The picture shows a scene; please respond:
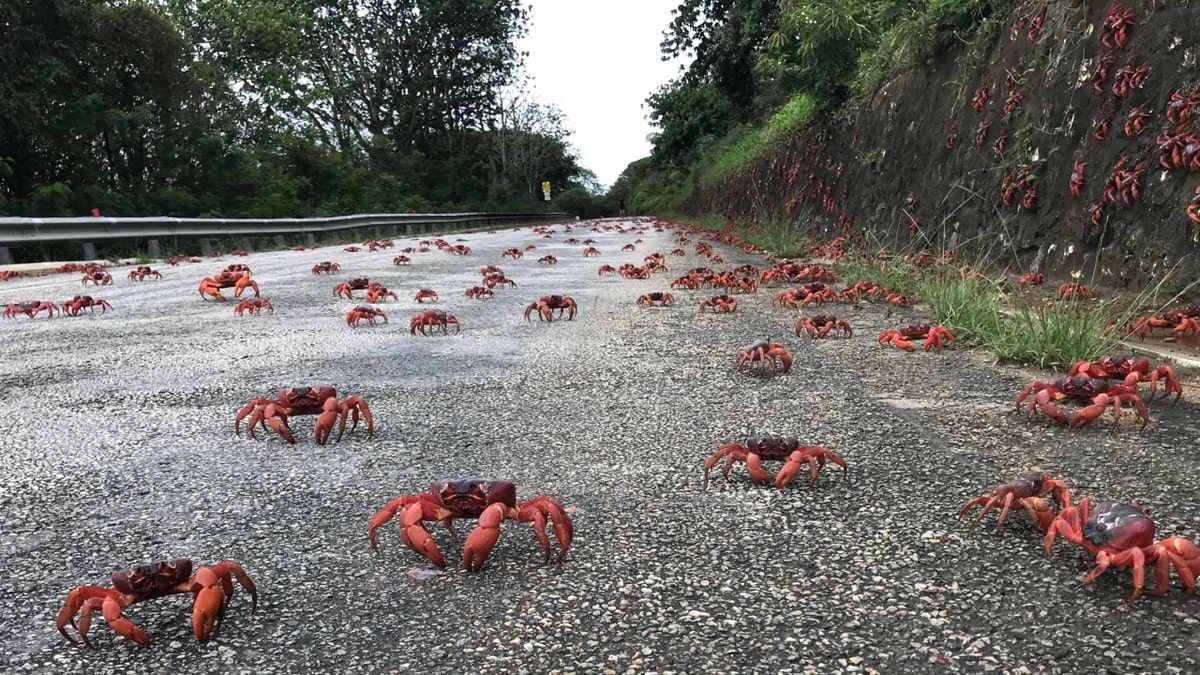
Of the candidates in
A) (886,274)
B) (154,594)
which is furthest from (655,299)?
(154,594)

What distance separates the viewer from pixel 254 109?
34.3 meters

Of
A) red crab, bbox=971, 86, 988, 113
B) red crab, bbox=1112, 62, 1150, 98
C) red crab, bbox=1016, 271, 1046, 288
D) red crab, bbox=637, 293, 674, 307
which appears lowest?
red crab, bbox=637, 293, 674, 307

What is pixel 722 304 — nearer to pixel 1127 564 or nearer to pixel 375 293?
Answer: pixel 375 293

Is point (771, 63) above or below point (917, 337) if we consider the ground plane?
above

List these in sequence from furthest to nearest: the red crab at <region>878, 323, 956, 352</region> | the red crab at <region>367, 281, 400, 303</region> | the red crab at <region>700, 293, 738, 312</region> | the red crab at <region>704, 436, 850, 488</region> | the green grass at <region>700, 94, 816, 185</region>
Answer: the green grass at <region>700, 94, 816, 185</region> < the red crab at <region>367, 281, 400, 303</region> < the red crab at <region>700, 293, 738, 312</region> < the red crab at <region>878, 323, 956, 352</region> < the red crab at <region>704, 436, 850, 488</region>

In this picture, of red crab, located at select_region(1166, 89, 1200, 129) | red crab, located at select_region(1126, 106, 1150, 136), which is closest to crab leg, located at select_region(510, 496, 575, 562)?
red crab, located at select_region(1166, 89, 1200, 129)

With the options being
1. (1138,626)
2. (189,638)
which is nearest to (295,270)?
(189,638)

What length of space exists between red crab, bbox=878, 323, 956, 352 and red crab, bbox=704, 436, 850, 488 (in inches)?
103

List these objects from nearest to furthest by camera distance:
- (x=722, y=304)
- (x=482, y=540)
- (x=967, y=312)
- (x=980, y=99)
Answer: (x=482, y=540) < (x=967, y=312) < (x=722, y=304) < (x=980, y=99)

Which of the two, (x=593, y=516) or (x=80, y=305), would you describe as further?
(x=80, y=305)

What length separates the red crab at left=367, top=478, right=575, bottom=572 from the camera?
1981 millimetres

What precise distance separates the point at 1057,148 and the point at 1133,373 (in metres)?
4.80

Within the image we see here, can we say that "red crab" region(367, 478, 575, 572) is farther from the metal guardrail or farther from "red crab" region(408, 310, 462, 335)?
the metal guardrail

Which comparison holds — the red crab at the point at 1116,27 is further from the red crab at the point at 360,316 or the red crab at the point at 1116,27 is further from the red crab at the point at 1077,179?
the red crab at the point at 360,316
